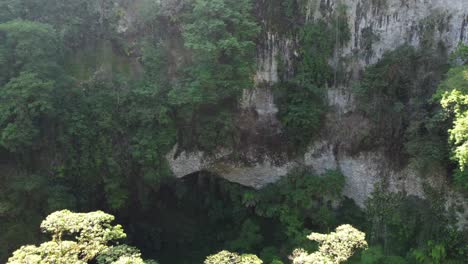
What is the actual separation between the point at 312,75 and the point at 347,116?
195cm

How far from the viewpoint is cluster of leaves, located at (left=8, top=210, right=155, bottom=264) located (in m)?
7.20

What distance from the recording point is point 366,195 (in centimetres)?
1427

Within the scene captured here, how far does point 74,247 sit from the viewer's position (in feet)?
24.6

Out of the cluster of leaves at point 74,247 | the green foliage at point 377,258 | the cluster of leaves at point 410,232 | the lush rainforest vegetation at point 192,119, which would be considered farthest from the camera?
the lush rainforest vegetation at point 192,119

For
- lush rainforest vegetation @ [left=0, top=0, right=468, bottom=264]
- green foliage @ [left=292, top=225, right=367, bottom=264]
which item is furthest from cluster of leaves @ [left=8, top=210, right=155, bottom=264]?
lush rainforest vegetation @ [left=0, top=0, right=468, bottom=264]

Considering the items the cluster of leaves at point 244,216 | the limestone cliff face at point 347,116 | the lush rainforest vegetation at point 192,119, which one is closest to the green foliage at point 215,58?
the lush rainforest vegetation at point 192,119

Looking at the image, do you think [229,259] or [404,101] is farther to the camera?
[404,101]

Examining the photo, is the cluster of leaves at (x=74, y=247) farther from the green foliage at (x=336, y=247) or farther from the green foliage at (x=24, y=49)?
the green foliage at (x=24, y=49)

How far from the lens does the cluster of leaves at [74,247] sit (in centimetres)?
720

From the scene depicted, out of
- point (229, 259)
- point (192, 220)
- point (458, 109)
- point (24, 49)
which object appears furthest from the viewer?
point (192, 220)

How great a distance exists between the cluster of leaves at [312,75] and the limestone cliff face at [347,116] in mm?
317

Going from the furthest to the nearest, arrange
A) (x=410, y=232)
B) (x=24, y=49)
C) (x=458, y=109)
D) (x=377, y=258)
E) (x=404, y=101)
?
(x=404, y=101) → (x=410, y=232) → (x=24, y=49) → (x=377, y=258) → (x=458, y=109)

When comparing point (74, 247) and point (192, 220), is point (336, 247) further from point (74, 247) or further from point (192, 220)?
point (192, 220)

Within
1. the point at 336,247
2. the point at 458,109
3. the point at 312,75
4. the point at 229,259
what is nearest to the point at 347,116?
the point at 312,75
